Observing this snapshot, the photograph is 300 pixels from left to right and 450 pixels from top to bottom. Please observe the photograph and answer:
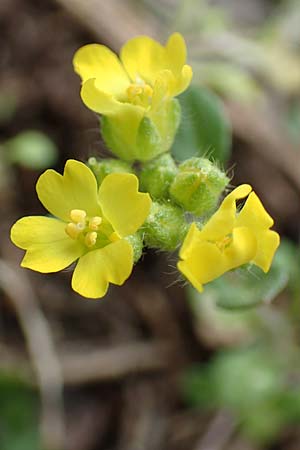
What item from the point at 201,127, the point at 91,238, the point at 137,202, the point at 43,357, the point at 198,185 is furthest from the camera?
the point at 43,357

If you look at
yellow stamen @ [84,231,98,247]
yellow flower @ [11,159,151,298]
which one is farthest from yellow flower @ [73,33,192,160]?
yellow stamen @ [84,231,98,247]

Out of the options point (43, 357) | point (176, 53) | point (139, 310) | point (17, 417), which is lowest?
point (17, 417)

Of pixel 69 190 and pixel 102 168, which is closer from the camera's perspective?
pixel 69 190

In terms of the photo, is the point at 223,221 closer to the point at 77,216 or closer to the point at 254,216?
the point at 254,216

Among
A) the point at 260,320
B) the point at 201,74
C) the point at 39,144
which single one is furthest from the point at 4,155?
the point at 260,320

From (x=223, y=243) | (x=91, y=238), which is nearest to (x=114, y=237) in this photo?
(x=91, y=238)

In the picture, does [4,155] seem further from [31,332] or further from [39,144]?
[31,332]

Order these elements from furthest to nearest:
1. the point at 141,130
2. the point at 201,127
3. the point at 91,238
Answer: the point at 201,127, the point at 141,130, the point at 91,238
